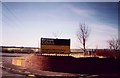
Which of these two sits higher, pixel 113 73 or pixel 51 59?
pixel 51 59

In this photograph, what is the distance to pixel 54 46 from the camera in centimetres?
2669

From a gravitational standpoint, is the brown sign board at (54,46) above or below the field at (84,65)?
above

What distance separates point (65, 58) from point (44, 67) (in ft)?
8.35

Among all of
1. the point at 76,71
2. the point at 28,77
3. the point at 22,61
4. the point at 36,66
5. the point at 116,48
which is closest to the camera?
the point at 28,77

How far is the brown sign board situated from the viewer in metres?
26.6

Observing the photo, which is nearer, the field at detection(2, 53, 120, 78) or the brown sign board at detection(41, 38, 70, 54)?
the field at detection(2, 53, 120, 78)

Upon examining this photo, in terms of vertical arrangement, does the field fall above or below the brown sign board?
below

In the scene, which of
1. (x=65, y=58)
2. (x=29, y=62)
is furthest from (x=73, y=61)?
(x=29, y=62)

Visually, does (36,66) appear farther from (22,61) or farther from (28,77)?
(28,77)

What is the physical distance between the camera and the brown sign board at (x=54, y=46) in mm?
26609

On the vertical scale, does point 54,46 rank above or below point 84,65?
above

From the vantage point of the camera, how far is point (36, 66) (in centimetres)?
2623

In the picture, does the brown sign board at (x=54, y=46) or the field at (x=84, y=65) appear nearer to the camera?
the field at (x=84, y=65)

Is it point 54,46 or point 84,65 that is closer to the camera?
point 84,65
